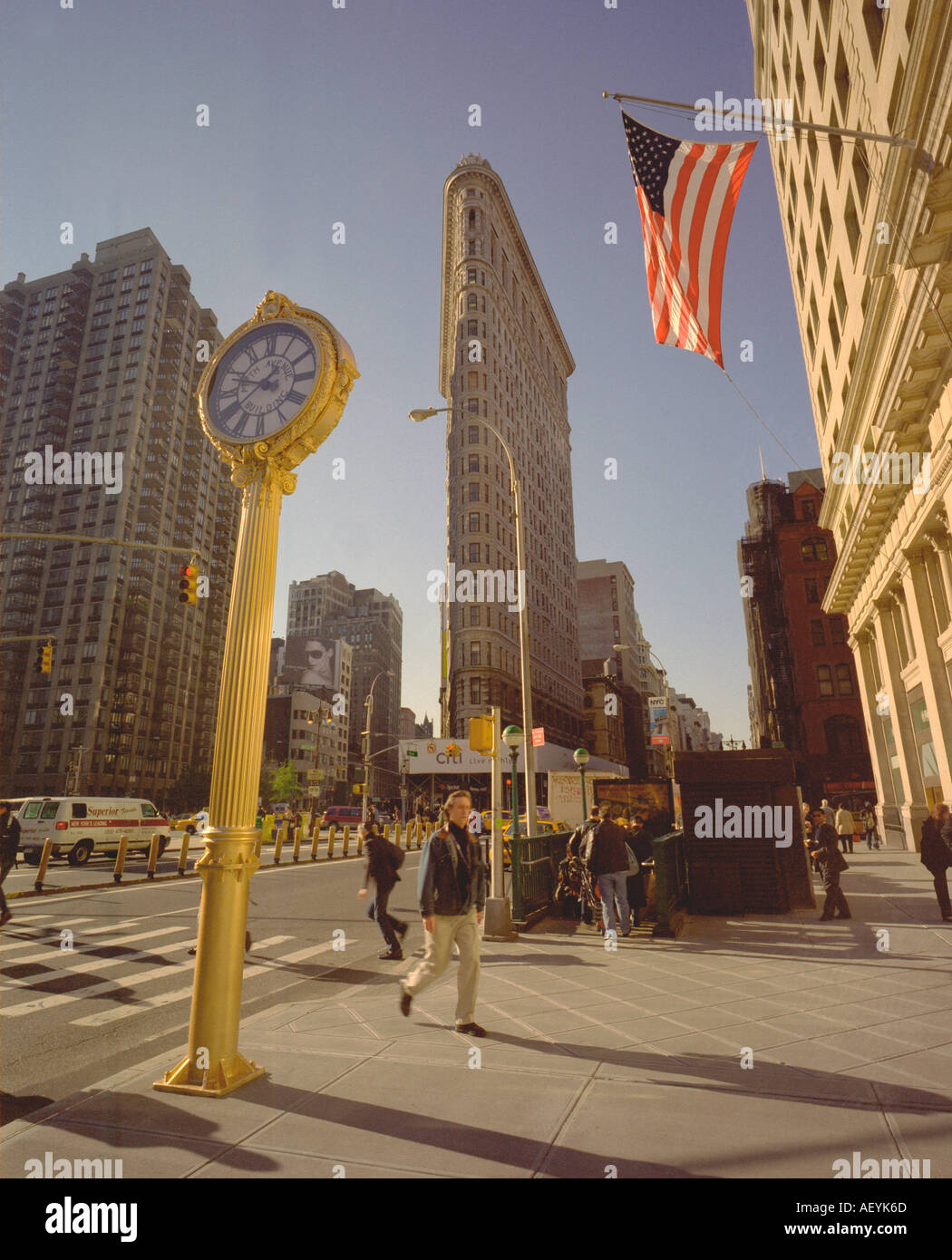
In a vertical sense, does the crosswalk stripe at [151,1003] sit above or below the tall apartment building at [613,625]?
below

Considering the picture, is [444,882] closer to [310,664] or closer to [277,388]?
[277,388]

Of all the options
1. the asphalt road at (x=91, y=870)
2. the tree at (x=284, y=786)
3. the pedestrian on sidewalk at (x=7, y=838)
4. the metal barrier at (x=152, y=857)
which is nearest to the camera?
the pedestrian on sidewalk at (x=7, y=838)

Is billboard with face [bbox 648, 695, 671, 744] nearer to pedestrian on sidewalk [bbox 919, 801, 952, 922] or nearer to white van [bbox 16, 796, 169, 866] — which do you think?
white van [bbox 16, 796, 169, 866]

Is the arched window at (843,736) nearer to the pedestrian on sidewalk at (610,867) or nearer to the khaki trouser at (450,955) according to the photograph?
the pedestrian on sidewalk at (610,867)

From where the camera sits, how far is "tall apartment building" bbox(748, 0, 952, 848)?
46.4ft

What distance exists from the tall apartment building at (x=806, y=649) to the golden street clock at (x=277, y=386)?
51111mm

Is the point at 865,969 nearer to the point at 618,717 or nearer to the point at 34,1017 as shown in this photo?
the point at 34,1017

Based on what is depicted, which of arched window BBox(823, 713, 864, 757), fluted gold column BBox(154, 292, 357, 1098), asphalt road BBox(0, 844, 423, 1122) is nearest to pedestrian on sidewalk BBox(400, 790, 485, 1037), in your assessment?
fluted gold column BBox(154, 292, 357, 1098)

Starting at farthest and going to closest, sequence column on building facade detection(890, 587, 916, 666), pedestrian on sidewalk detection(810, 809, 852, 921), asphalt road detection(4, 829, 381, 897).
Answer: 1. column on building facade detection(890, 587, 916, 666)
2. asphalt road detection(4, 829, 381, 897)
3. pedestrian on sidewalk detection(810, 809, 852, 921)

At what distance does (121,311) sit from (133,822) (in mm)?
97441

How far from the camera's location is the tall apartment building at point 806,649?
1986 inches

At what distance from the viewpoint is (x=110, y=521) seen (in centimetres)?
8694

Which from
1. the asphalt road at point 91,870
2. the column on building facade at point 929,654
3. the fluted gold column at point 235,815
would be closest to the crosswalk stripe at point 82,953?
the asphalt road at point 91,870

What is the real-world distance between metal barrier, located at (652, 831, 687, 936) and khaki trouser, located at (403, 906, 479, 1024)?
17.8ft
